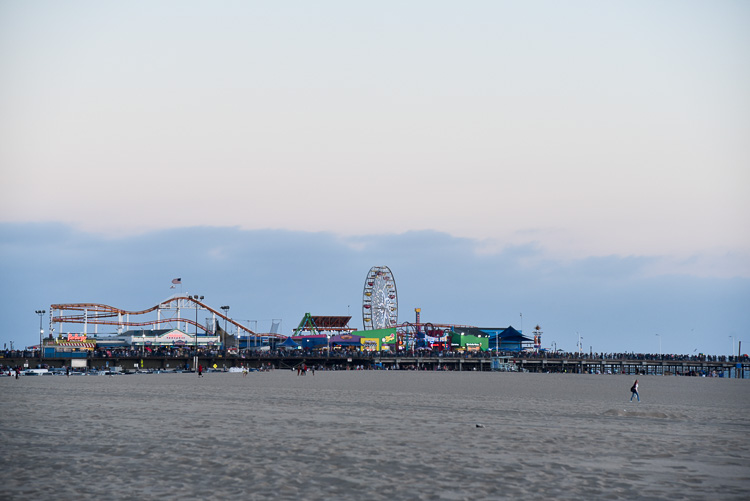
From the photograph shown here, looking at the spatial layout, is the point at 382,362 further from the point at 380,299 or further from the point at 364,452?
the point at 364,452

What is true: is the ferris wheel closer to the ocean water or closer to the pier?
the pier

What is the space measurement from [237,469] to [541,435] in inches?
507

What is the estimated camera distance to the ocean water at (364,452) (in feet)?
62.3

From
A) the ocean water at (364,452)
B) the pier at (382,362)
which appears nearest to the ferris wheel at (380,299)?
the pier at (382,362)

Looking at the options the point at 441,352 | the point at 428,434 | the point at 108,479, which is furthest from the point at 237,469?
the point at 441,352

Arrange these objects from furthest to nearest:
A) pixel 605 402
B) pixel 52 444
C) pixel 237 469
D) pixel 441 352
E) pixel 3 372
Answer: pixel 441 352 < pixel 3 372 < pixel 605 402 < pixel 52 444 < pixel 237 469

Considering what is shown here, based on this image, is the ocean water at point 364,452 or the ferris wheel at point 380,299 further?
the ferris wheel at point 380,299

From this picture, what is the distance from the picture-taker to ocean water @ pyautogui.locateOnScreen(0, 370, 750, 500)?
1900 centimetres

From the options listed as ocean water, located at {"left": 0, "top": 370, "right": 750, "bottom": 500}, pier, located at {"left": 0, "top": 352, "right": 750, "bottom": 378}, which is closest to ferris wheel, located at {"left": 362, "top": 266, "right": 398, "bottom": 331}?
pier, located at {"left": 0, "top": 352, "right": 750, "bottom": 378}

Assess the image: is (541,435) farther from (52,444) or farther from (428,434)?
(52,444)

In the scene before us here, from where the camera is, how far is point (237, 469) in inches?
847

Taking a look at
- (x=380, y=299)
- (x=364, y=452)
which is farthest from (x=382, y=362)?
(x=364, y=452)

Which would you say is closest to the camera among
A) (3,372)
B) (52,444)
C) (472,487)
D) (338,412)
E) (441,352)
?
(472,487)

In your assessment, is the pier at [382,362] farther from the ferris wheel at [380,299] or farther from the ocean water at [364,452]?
the ocean water at [364,452]
